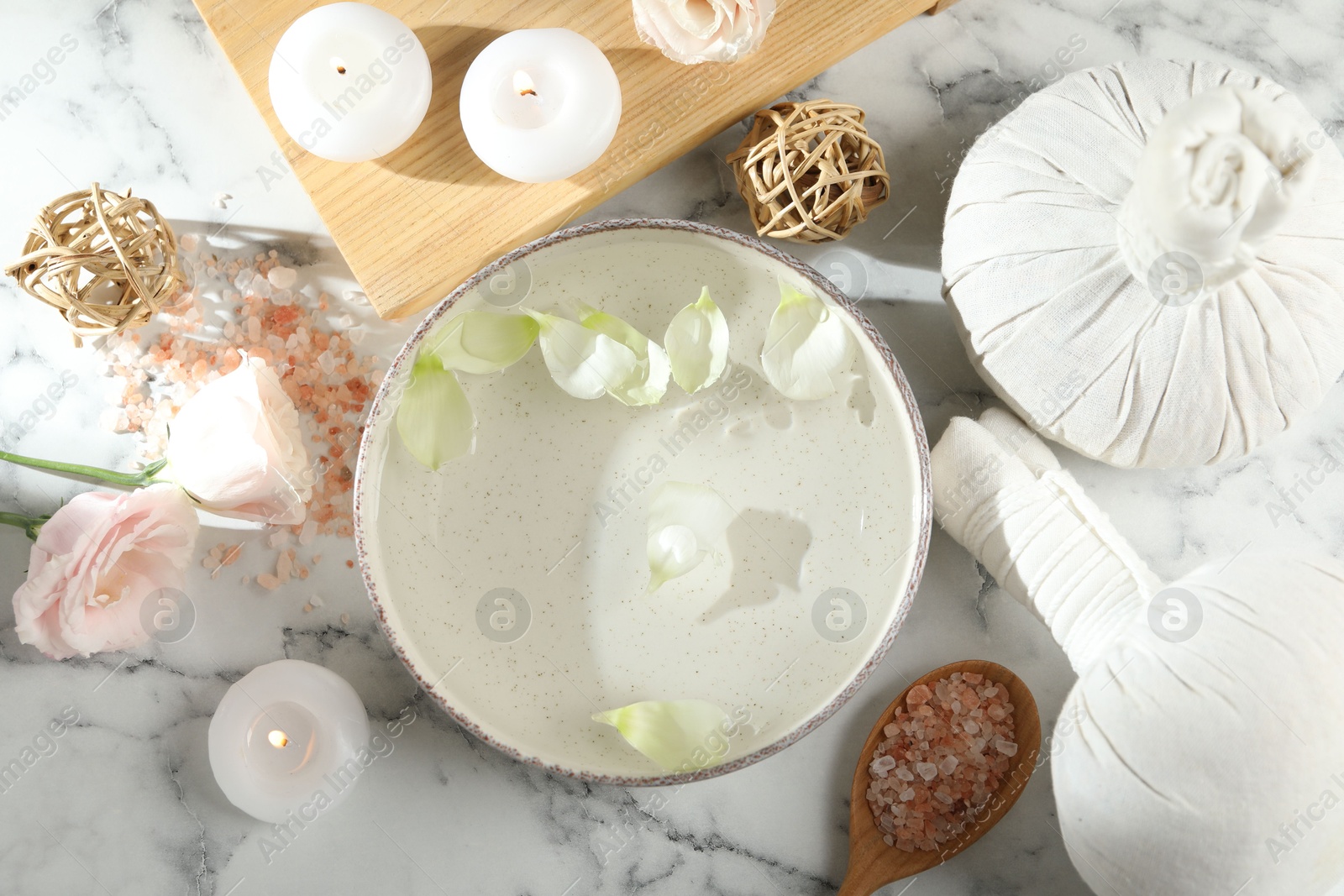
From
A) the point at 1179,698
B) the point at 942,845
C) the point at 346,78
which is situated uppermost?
the point at 346,78

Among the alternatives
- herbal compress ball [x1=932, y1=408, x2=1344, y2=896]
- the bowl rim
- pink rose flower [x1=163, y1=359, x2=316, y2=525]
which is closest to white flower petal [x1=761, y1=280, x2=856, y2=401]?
the bowl rim

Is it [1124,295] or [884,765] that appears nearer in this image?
[1124,295]

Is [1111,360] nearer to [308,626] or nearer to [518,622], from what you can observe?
[518,622]

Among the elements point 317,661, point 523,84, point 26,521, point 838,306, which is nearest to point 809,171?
point 838,306

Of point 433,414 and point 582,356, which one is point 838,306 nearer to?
point 582,356

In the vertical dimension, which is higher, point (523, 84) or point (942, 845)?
point (523, 84)

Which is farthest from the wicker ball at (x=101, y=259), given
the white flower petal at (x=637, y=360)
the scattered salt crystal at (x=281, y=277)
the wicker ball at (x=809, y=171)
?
the wicker ball at (x=809, y=171)

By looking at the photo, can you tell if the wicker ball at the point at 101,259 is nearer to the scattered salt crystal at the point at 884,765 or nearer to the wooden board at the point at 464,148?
the wooden board at the point at 464,148
